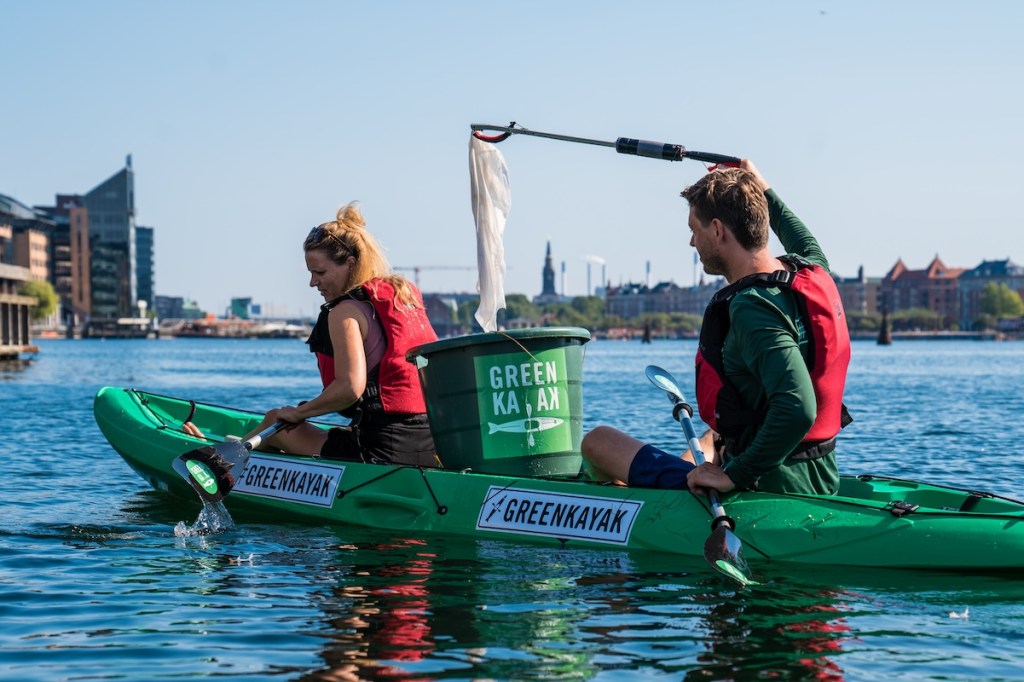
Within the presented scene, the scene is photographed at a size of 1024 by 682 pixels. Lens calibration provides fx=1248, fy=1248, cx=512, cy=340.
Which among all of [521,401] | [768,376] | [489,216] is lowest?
[521,401]

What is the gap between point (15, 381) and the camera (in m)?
42.6

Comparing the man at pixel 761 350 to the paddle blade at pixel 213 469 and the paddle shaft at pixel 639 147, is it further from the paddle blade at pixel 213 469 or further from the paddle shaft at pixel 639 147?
the paddle blade at pixel 213 469

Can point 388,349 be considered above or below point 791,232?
below

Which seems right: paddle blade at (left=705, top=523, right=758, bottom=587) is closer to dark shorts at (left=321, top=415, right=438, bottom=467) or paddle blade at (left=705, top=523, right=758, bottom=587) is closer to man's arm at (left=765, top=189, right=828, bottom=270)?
man's arm at (left=765, top=189, right=828, bottom=270)

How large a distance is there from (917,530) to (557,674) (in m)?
2.56

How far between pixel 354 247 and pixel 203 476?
1990 mm

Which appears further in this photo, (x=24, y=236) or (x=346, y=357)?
(x=24, y=236)

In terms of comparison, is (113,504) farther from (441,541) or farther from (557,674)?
(557,674)

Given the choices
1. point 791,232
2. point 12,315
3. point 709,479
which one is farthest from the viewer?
point 12,315

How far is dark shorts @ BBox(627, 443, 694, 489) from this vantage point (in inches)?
294

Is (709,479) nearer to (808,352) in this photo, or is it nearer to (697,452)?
(697,452)

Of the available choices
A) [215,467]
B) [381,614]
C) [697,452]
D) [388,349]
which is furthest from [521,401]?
[215,467]

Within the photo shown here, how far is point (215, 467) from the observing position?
8883 mm

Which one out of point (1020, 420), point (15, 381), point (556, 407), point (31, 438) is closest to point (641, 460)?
point (556, 407)
